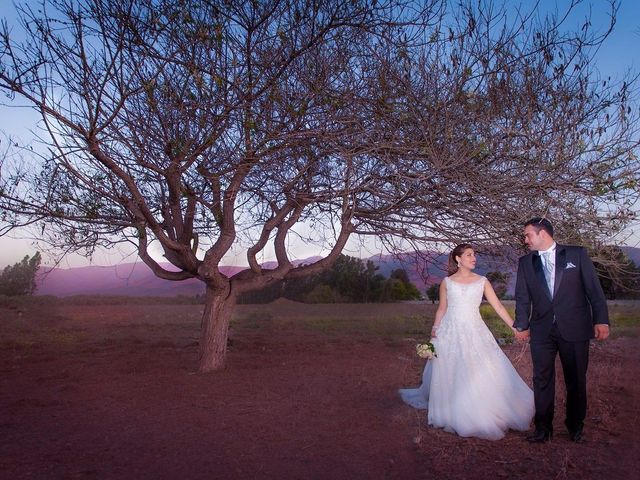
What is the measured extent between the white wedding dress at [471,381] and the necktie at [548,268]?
1.21 m

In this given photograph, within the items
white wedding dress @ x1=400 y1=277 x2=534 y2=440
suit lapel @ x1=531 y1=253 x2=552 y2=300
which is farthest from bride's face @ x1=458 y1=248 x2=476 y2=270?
suit lapel @ x1=531 y1=253 x2=552 y2=300

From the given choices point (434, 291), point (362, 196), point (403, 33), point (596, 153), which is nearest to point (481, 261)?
point (362, 196)

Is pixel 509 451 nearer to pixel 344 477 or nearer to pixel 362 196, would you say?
pixel 344 477

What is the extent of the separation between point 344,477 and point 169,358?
7.88m

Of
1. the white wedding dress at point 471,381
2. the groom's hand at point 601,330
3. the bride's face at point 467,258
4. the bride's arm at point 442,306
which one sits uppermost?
the bride's face at point 467,258

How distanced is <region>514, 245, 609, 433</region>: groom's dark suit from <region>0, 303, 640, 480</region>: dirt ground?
1.35ft

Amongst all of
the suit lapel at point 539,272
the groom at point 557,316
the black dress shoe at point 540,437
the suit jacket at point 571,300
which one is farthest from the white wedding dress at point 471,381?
the suit lapel at point 539,272

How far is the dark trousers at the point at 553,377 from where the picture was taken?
18.1ft

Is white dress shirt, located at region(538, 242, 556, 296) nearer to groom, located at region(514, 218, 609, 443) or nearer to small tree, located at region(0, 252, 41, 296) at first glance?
groom, located at region(514, 218, 609, 443)

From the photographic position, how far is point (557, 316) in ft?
18.1

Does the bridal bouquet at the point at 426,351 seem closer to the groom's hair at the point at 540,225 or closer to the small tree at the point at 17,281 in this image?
the groom's hair at the point at 540,225

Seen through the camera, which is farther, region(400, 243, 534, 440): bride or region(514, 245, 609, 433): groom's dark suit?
region(400, 243, 534, 440): bride

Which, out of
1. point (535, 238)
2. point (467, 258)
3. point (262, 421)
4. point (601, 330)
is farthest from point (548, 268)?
point (262, 421)

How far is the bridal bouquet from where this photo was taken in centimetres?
657
